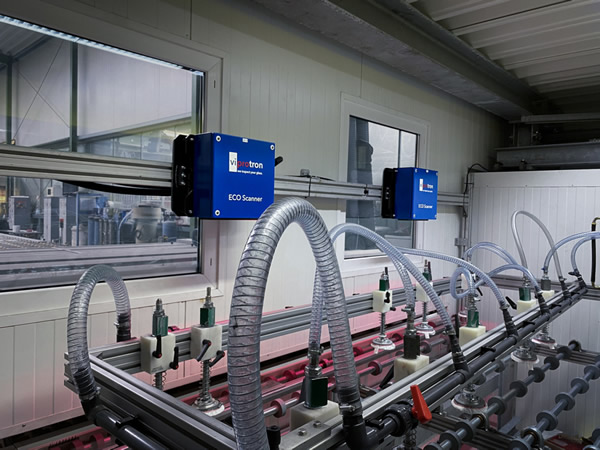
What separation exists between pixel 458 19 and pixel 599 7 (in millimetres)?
771

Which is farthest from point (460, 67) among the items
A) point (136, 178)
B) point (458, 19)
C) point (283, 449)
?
point (283, 449)

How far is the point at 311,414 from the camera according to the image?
2.73 feet

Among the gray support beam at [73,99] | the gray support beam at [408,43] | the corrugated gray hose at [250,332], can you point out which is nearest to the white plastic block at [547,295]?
the gray support beam at [408,43]

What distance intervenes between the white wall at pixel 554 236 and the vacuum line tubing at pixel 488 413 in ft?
3.92

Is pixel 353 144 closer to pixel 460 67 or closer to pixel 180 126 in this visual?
pixel 460 67

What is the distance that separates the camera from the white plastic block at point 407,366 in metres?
1.19

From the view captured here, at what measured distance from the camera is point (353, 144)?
3076 mm

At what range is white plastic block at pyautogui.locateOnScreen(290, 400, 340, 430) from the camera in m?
0.83

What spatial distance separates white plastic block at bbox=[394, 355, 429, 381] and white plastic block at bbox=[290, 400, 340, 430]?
1.30 feet

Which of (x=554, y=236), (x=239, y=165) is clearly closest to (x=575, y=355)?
(x=554, y=236)

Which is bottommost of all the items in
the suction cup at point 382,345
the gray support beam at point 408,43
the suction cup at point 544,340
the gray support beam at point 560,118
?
the suction cup at point 544,340

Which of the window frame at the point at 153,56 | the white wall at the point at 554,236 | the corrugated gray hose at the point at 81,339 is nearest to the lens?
the corrugated gray hose at the point at 81,339

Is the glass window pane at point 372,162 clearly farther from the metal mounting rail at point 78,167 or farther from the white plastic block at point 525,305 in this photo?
the metal mounting rail at point 78,167

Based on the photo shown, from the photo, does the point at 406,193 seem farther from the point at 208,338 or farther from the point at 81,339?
the point at 81,339
